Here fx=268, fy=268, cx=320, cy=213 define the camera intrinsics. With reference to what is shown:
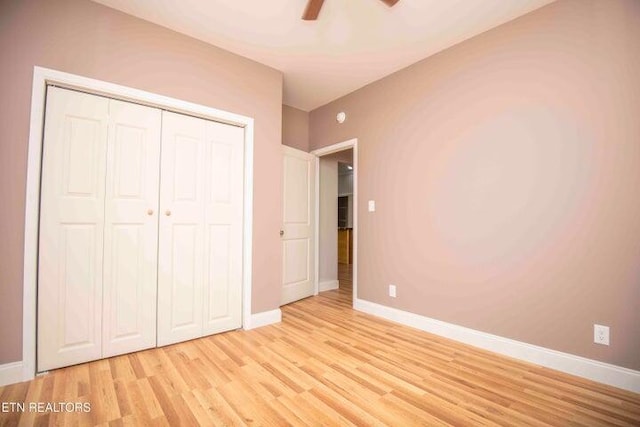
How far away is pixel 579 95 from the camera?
1914mm

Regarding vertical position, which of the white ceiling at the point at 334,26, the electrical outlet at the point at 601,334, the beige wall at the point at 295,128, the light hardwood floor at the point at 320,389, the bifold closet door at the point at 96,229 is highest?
the white ceiling at the point at 334,26

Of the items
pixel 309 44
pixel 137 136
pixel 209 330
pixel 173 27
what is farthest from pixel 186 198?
pixel 309 44

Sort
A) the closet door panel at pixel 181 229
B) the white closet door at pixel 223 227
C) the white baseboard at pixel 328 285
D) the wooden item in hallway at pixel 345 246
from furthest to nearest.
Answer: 1. the wooden item in hallway at pixel 345 246
2. the white baseboard at pixel 328 285
3. the white closet door at pixel 223 227
4. the closet door panel at pixel 181 229

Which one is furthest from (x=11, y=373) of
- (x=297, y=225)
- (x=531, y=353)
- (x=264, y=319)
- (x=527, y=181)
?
(x=527, y=181)

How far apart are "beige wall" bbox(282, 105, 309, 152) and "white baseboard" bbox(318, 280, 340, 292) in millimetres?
2113

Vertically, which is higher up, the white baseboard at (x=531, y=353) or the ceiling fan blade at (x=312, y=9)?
the ceiling fan blade at (x=312, y=9)

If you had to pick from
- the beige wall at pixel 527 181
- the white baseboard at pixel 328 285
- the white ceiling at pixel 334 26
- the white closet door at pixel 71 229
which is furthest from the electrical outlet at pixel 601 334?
the white closet door at pixel 71 229

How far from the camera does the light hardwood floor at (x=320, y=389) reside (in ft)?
4.73

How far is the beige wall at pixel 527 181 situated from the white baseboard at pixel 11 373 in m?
2.99

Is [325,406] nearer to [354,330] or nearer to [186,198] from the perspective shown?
[354,330]

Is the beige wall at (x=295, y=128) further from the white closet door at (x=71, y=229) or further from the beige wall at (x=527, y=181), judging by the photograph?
the white closet door at (x=71, y=229)

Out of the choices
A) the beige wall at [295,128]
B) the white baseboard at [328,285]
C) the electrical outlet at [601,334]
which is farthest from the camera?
the white baseboard at [328,285]

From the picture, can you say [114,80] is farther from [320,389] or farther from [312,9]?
[320,389]

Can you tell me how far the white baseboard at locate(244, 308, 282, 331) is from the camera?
2.71 metres
